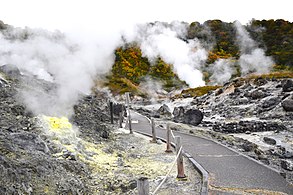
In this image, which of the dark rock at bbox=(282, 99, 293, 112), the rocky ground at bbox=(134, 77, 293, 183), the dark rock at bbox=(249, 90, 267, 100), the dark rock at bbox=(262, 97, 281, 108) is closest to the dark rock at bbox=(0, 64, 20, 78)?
the rocky ground at bbox=(134, 77, 293, 183)

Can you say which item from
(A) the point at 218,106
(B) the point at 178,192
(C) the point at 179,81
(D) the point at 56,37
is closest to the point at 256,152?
(B) the point at 178,192

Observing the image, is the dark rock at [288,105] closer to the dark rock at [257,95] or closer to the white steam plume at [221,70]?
the dark rock at [257,95]

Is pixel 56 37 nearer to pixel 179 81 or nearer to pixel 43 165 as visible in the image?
pixel 43 165

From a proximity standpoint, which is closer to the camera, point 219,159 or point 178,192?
point 178,192

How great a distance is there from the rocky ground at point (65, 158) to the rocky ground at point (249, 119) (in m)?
3.12

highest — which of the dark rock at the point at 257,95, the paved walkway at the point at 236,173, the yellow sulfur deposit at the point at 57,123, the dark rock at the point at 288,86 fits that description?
the dark rock at the point at 288,86

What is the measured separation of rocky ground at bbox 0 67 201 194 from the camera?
577 centimetres

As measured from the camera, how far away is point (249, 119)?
21781 mm

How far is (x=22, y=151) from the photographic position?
256 inches

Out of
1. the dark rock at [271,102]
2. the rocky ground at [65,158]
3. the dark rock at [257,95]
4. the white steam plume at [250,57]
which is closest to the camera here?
the rocky ground at [65,158]

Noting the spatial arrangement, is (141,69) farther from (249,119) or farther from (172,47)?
(249,119)

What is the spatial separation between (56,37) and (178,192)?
1178cm

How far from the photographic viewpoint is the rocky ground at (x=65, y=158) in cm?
577

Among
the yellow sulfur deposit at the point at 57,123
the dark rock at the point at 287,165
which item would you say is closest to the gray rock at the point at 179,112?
the yellow sulfur deposit at the point at 57,123
